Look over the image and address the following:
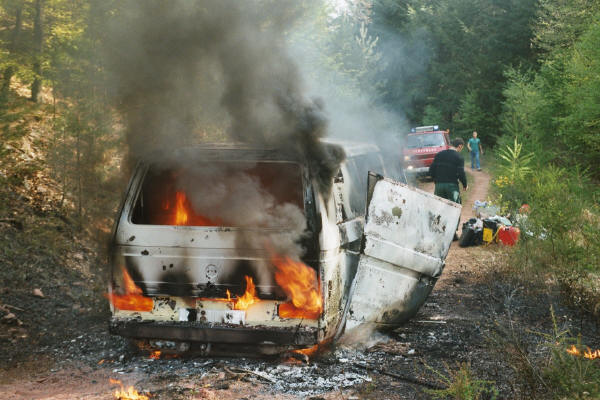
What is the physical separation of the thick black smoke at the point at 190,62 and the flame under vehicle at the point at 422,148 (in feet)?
50.2

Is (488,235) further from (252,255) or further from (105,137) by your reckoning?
(252,255)

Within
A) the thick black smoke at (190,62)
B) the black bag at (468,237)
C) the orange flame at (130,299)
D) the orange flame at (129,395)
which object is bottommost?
the black bag at (468,237)

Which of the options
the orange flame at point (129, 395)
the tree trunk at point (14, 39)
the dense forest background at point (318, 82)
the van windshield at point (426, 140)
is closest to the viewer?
the orange flame at point (129, 395)

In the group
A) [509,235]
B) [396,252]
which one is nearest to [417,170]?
[509,235]

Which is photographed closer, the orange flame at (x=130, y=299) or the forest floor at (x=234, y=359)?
the forest floor at (x=234, y=359)

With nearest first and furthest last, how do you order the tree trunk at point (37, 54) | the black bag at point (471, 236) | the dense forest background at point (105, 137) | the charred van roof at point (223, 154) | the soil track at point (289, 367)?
1. the soil track at point (289, 367)
2. the charred van roof at point (223, 154)
3. the dense forest background at point (105, 137)
4. the tree trunk at point (37, 54)
5. the black bag at point (471, 236)

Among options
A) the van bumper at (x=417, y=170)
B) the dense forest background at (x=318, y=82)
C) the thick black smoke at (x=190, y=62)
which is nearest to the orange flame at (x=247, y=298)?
the thick black smoke at (x=190, y=62)

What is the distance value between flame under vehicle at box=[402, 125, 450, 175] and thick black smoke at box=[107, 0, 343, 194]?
15.3 meters

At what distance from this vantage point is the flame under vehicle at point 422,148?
22062mm

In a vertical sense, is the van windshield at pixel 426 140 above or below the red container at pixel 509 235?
above

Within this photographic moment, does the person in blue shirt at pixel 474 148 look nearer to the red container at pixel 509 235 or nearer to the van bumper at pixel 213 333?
the red container at pixel 509 235

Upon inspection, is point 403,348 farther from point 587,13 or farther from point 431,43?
point 431,43

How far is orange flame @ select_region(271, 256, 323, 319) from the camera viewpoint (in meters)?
4.21

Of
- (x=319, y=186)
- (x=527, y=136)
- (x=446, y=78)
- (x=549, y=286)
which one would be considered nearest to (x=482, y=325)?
(x=549, y=286)
